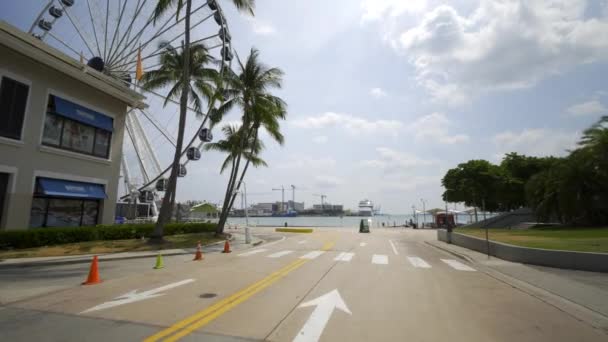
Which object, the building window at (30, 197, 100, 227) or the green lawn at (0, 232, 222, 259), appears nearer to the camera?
the green lawn at (0, 232, 222, 259)

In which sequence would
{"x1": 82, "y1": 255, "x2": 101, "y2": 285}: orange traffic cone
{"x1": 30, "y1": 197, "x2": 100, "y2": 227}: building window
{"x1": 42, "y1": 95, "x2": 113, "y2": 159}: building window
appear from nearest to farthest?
{"x1": 82, "y1": 255, "x2": 101, "y2": 285}: orange traffic cone < {"x1": 30, "y1": 197, "x2": 100, "y2": 227}: building window < {"x1": 42, "y1": 95, "x2": 113, "y2": 159}: building window

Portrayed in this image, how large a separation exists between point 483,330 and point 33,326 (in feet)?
24.4

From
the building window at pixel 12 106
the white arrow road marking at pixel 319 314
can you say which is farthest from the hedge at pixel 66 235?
the white arrow road marking at pixel 319 314

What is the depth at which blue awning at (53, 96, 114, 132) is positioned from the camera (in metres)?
18.0

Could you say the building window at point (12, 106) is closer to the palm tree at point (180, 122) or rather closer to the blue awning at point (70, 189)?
the blue awning at point (70, 189)

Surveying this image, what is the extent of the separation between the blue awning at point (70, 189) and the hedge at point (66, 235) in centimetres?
257

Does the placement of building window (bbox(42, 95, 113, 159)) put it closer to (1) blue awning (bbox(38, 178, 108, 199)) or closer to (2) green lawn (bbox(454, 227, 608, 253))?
(1) blue awning (bbox(38, 178, 108, 199))

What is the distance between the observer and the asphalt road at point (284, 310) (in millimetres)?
5000

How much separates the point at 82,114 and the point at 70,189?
463cm

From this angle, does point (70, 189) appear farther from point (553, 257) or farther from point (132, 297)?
point (553, 257)

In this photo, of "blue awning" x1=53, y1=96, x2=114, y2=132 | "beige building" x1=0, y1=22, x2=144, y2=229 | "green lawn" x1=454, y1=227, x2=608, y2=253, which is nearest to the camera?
"green lawn" x1=454, y1=227, x2=608, y2=253

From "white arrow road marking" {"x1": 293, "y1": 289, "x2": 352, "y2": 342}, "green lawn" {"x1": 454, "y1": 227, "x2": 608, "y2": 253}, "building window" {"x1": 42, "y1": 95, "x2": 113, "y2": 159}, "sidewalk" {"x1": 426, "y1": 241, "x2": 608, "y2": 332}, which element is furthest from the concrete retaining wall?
"building window" {"x1": 42, "y1": 95, "x2": 113, "y2": 159}

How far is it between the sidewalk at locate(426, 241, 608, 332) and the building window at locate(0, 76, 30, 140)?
22.3 meters

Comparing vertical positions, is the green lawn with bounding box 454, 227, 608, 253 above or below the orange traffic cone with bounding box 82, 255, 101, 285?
above
